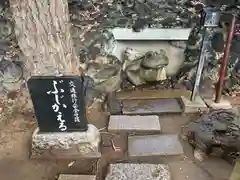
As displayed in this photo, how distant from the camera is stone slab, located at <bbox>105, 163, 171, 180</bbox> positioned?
2.12 meters

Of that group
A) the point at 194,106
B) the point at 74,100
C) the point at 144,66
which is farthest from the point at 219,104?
the point at 74,100

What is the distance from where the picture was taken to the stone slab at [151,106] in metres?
2.93

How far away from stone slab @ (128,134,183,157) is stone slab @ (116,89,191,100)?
2.31ft

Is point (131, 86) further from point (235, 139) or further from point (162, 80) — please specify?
point (235, 139)

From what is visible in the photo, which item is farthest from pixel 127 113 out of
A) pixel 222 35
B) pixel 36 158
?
pixel 222 35

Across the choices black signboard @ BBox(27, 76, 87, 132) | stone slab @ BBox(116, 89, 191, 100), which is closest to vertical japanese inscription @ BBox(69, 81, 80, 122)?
black signboard @ BBox(27, 76, 87, 132)

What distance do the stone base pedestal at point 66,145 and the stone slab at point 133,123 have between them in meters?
0.33

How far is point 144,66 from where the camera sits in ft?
10.8

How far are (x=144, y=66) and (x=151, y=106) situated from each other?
0.53 metres

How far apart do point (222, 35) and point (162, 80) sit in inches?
32.9

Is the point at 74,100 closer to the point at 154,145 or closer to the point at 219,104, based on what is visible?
the point at 154,145

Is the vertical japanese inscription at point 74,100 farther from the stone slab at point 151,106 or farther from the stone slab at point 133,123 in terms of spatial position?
the stone slab at point 151,106

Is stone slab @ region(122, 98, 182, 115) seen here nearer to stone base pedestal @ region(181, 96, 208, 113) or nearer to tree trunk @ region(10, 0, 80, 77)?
stone base pedestal @ region(181, 96, 208, 113)

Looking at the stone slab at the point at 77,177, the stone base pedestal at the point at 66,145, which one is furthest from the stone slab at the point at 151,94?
the stone slab at the point at 77,177
